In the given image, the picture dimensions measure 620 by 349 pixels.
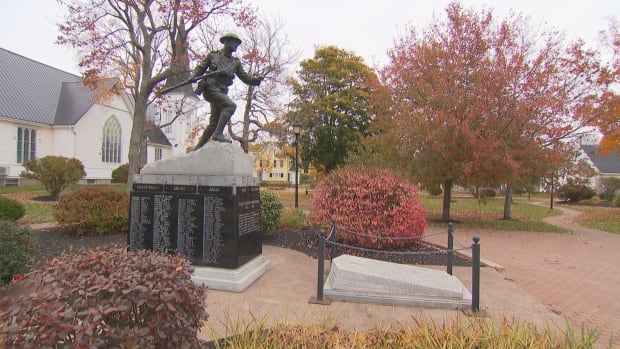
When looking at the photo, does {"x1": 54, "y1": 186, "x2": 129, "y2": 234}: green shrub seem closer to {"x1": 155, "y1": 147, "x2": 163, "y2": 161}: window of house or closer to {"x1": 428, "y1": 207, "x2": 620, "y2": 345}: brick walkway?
{"x1": 428, "y1": 207, "x2": 620, "y2": 345}: brick walkway

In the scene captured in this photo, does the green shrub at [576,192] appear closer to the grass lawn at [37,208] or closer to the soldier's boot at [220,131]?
the soldier's boot at [220,131]

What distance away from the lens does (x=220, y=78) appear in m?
6.58

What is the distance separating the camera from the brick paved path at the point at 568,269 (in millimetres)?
5371

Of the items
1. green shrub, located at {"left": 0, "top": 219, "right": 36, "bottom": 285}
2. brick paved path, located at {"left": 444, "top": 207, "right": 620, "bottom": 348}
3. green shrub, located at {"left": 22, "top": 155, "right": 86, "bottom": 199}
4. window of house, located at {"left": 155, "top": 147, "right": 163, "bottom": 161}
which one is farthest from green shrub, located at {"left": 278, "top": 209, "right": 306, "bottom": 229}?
window of house, located at {"left": 155, "top": 147, "right": 163, "bottom": 161}

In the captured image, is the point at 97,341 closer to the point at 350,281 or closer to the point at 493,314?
the point at 350,281

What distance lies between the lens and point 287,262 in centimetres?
751

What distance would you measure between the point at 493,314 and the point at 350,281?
6.54 ft

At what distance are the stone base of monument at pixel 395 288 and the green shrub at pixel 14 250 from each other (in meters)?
4.34

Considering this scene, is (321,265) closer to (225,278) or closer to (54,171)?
(225,278)

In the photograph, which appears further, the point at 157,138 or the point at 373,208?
the point at 157,138

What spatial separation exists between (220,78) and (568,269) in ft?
28.3

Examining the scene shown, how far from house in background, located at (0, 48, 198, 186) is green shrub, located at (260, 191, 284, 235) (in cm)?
1629

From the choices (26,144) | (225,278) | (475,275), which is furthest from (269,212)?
(26,144)

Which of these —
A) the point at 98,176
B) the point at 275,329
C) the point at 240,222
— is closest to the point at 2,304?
the point at 275,329
